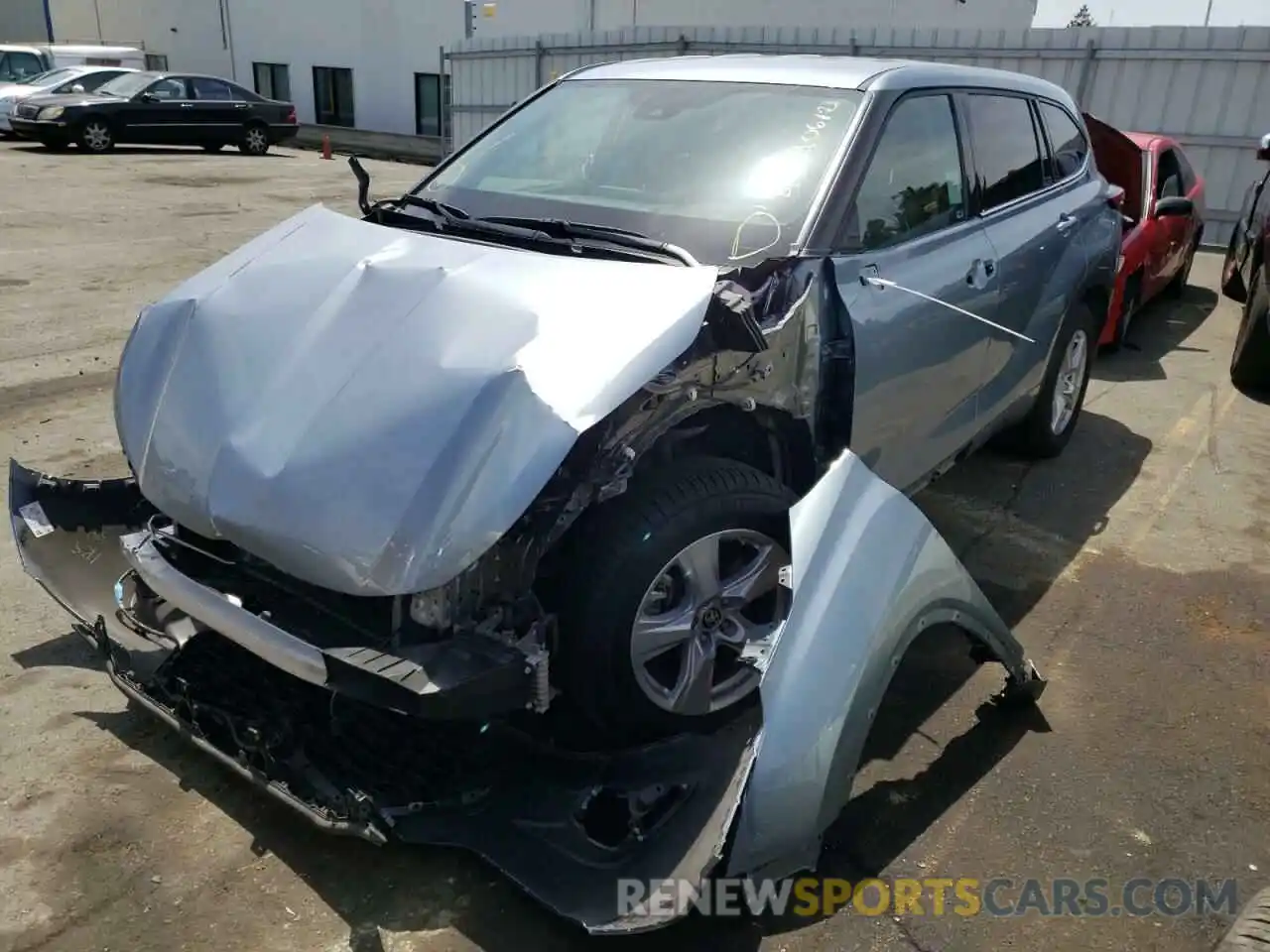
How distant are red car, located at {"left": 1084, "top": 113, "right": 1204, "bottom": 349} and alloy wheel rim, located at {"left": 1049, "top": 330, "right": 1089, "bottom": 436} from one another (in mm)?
1842

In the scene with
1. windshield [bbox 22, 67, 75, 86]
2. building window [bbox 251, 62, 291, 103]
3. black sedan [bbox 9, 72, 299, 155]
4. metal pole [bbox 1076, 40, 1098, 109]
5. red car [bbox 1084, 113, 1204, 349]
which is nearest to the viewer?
red car [bbox 1084, 113, 1204, 349]

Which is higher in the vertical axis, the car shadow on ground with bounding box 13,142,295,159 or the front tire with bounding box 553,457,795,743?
the front tire with bounding box 553,457,795,743

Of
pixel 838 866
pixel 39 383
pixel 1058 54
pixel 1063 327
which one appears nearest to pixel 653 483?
pixel 838 866

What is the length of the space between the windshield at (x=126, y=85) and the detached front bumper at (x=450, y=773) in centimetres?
1902

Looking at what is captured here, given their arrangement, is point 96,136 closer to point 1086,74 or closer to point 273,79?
point 273,79

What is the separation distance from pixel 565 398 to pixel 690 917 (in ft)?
4.31

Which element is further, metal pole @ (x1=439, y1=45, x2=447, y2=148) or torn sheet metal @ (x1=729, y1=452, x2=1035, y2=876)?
metal pole @ (x1=439, y1=45, x2=447, y2=148)

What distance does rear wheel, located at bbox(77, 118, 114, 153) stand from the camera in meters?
18.1

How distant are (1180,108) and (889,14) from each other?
10.7m

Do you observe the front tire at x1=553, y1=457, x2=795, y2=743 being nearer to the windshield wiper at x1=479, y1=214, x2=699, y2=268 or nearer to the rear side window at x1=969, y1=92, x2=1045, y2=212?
the windshield wiper at x1=479, y1=214, x2=699, y2=268

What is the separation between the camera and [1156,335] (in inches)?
332

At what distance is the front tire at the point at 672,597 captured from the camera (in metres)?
2.59

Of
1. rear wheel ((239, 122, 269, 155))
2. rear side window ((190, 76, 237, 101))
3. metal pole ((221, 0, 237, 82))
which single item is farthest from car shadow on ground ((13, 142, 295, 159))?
metal pole ((221, 0, 237, 82))

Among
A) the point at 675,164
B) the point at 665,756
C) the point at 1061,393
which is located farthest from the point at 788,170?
the point at 1061,393
